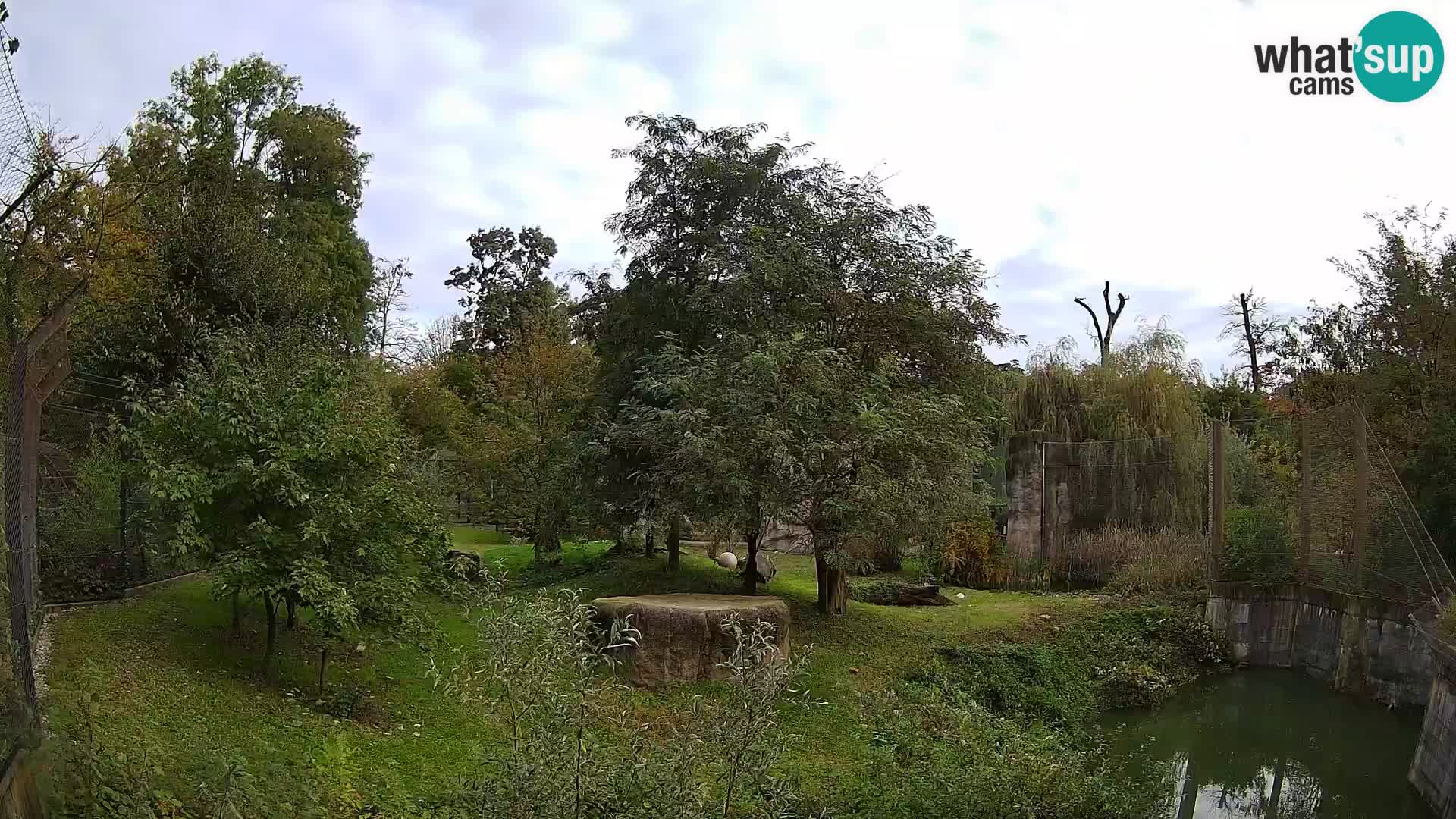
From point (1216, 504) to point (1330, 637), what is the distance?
2639 millimetres

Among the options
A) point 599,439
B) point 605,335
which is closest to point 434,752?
point 599,439

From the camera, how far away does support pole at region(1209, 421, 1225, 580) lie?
44.5 feet

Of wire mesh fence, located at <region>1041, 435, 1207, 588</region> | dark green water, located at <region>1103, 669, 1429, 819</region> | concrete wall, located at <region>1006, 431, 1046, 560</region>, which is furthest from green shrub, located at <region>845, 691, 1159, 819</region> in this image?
concrete wall, located at <region>1006, 431, 1046, 560</region>

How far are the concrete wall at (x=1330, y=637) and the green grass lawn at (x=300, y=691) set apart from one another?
267cm

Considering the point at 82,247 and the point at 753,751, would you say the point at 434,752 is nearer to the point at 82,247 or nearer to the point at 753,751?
the point at 753,751

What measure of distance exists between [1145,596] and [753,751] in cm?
1194

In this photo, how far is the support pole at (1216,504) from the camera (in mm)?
13578

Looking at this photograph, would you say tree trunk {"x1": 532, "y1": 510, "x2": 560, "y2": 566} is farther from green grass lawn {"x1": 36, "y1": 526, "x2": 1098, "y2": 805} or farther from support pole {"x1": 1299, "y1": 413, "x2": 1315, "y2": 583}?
support pole {"x1": 1299, "y1": 413, "x2": 1315, "y2": 583}

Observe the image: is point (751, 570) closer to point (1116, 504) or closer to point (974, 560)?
point (974, 560)

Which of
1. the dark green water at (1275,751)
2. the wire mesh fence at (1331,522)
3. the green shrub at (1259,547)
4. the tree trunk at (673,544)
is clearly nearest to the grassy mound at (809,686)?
the tree trunk at (673,544)

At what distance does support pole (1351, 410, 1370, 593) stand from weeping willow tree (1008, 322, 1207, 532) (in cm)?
539

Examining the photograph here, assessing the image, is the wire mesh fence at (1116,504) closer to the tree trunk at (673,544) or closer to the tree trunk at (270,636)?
the tree trunk at (673,544)

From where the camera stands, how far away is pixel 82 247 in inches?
535

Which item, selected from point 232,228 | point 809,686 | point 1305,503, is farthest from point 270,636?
point 1305,503
